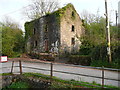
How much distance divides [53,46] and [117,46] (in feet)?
31.8

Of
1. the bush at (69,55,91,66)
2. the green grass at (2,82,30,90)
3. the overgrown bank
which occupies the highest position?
the bush at (69,55,91,66)

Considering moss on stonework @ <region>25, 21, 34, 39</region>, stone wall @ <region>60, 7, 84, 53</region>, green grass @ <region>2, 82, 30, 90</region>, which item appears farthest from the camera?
moss on stonework @ <region>25, 21, 34, 39</region>

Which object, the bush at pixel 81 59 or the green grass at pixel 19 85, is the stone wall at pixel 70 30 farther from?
the green grass at pixel 19 85

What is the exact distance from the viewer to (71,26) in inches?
734

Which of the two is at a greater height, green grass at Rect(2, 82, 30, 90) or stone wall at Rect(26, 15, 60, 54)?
stone wall at Rect(26, 15, 60, 54)

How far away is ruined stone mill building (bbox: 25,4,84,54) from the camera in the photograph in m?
16.9

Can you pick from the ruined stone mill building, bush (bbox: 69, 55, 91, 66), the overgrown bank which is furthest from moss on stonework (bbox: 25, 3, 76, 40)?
the overgrown bank

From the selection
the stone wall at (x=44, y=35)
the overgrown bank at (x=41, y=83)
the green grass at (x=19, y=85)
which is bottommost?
the green grass at (x=19, y=85)

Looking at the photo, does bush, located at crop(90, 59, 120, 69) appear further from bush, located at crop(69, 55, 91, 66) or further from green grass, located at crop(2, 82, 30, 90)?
green grass, located at crop(2, 82, 30, 90)

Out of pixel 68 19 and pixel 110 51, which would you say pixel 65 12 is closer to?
pixel 68 19

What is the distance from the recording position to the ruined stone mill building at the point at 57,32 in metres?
16.9

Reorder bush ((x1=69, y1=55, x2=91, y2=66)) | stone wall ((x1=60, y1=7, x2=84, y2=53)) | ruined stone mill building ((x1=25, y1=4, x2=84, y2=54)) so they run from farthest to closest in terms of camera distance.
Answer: stone wall ((x1=60, y1=7, x2=84, y2=53)) < ruined stone mill building ((x1=25, y1=4, x2=84, y2=54)) < bush ((x1=69, y1=55, x2=91, y2=66))

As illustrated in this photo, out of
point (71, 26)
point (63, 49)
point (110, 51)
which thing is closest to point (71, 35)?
point (71, 26)

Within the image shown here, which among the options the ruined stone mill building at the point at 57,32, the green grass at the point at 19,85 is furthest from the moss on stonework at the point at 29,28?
the green grass at the point at 19,85
